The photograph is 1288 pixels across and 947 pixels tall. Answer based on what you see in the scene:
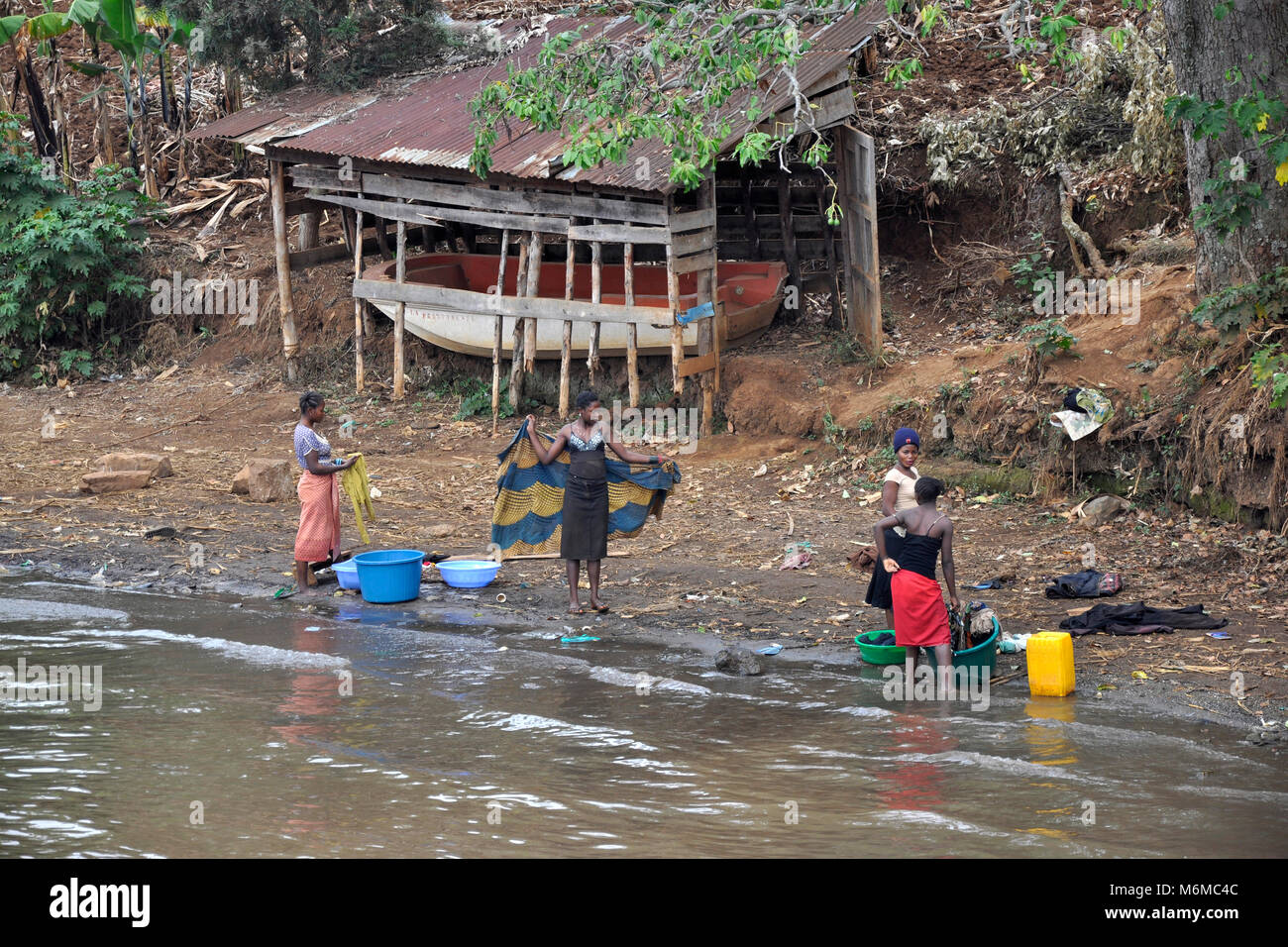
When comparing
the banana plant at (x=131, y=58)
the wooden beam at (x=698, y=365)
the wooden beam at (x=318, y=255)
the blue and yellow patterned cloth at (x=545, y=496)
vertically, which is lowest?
the blue and yellow patterned cloth at (x=545, y=496)

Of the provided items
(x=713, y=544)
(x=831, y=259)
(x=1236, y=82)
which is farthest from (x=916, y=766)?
(x=831, y=259)

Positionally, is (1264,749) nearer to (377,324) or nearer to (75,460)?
(75,460)

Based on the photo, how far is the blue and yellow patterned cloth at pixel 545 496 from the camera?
10242 mm

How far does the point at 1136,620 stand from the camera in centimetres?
892

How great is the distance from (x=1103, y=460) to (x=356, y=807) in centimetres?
790

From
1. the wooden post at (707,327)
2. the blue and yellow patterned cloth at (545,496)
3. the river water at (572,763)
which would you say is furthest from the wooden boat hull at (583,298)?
the river water at (572,763)

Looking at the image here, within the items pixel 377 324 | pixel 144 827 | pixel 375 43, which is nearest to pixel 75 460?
pixel 377 324

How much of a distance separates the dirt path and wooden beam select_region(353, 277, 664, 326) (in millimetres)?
1421

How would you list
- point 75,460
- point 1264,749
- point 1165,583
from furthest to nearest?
point 75,460 < point 1165,583 < point 1264,749

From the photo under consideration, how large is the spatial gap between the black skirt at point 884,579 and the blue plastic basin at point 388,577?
12.8 feet

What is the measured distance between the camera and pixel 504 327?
1688 cm

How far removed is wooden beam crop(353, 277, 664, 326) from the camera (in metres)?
15.2

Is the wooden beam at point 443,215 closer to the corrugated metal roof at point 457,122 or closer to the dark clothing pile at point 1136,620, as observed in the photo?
the corrugated metal roof at point 457,122

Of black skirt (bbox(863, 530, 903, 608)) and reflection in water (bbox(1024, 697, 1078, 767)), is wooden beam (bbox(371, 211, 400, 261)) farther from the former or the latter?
reflection in water (bbox(1024, 697, 1078, 767))
